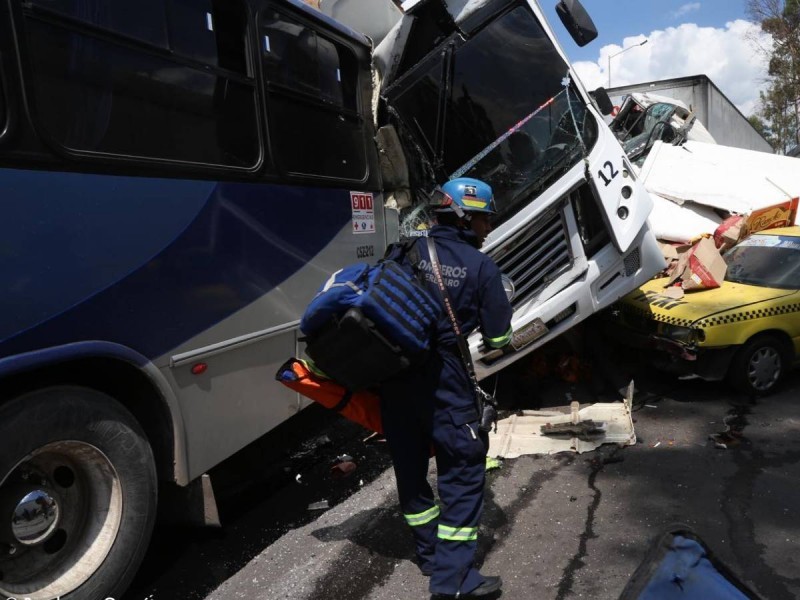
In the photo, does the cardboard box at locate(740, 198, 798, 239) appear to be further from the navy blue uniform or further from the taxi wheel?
the navy blue uniform

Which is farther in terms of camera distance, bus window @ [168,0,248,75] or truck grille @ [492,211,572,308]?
truck grille @ [492,211,572,308]

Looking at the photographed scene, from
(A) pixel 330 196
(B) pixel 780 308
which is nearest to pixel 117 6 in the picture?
(A) pixel 330 196

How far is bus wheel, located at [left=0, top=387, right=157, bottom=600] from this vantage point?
268 cm

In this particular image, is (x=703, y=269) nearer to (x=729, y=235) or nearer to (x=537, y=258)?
(x=729, y=235)

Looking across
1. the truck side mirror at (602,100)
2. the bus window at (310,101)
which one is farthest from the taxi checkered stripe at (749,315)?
the bus window at (310,101)

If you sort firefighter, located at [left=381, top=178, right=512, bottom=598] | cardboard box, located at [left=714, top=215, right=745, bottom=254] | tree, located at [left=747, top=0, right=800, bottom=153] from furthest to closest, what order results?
tree, located at [left=747, top=0, right=800, bottom=153], cardboard box, located at [left=714, top=215, right=745, bottom=254], firefighter, located at [left=381, top=178, right=512, bottom=598]

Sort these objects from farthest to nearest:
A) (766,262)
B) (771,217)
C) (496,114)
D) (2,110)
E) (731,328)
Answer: (771,217), (766,262), (731,328), (496,114), (2,110)

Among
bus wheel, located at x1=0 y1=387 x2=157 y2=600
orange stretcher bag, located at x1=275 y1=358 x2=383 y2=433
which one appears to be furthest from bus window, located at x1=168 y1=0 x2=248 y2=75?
bus wheel, located at x1=0 y1=387 x2=157 y2=600

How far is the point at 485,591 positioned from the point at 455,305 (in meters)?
1.39

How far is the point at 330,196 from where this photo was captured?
4559mm

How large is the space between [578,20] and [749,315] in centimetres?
305

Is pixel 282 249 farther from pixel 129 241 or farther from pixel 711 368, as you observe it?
pixel 711 368

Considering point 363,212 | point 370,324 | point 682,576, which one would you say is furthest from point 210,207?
point 682,576

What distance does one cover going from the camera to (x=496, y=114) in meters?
5.22
